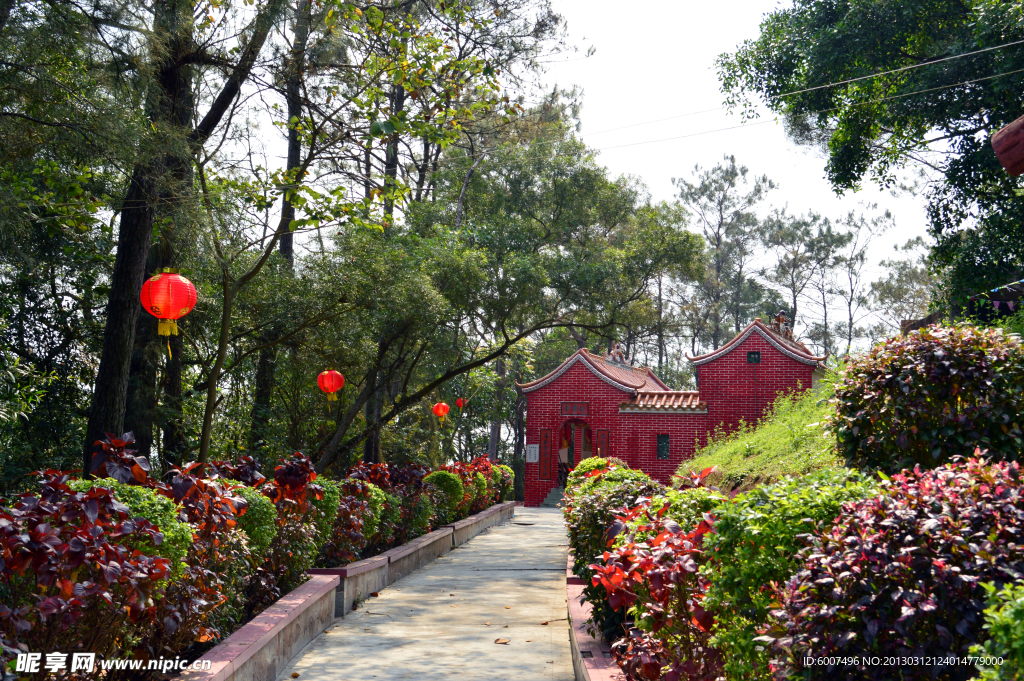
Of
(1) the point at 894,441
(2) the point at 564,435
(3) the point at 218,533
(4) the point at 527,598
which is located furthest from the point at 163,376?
(2) the point at 564,435

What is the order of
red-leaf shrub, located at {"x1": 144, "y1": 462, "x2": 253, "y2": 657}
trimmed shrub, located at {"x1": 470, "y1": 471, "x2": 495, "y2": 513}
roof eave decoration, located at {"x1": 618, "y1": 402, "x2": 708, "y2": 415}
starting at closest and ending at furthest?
red-leaf shrub, located at {"x1": 144, "y1": 462, "x2": 253, "y2": 657} → trimmed shrub, located at {"x1": 470, "y1": 471, "x2": 495, "y2": 513} → roof eave decoration, located at {"x1": 618, "y1": 402, "x2": 708, "y2": 415}

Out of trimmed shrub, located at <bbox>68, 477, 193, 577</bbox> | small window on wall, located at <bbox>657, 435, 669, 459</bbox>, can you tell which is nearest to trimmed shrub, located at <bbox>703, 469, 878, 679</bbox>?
trimmed shrub, located at <bbox>68, 477, 193, 577</bbox>

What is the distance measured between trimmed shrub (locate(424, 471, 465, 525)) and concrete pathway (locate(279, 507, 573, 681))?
2109 millimetres

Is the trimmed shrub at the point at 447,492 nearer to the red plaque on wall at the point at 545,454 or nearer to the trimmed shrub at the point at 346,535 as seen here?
the trimmed shrub at the point at 346,535

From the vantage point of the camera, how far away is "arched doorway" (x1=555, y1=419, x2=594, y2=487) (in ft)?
88.7

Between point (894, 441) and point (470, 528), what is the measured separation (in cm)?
1039

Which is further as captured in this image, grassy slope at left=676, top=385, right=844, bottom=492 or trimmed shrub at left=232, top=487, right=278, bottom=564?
grassy slope at left=676, top=385, right=844, bottom=492

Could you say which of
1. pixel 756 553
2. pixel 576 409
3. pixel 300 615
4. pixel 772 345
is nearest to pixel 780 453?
pixel 300 615

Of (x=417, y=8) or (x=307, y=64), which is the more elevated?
(x=417, y=8)

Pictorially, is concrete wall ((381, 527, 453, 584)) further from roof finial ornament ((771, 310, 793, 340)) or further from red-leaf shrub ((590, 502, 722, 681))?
roof finial ornament ((771, 310, 793, 340))

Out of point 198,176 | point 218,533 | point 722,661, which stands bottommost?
point 722,661

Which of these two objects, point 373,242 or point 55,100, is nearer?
point 55,100

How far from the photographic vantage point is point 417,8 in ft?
45.4

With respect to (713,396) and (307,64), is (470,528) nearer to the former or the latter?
(307,64)
